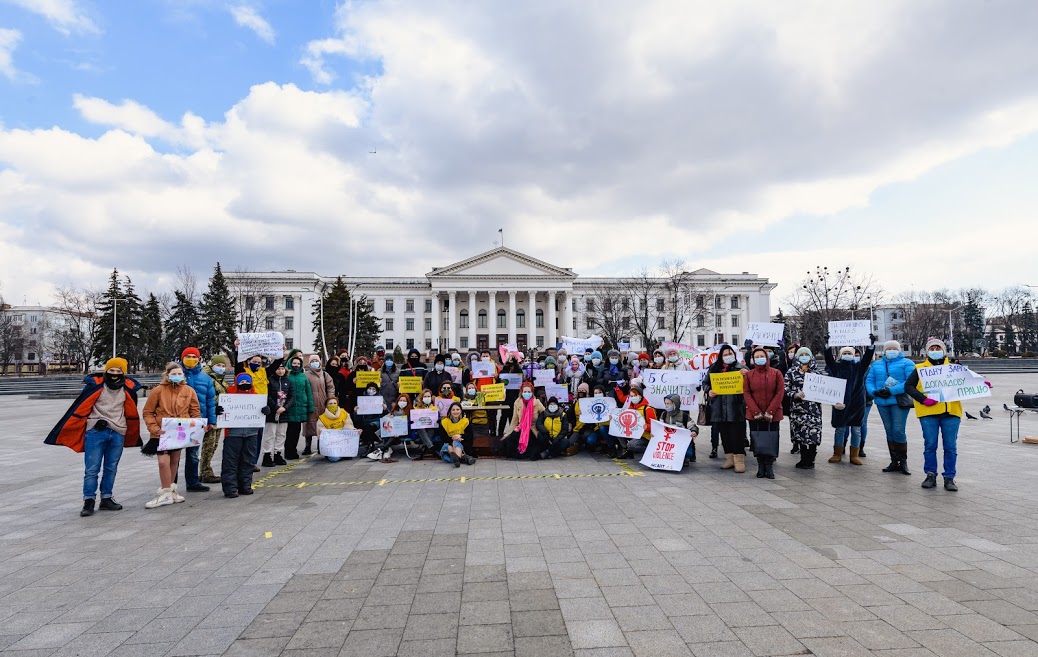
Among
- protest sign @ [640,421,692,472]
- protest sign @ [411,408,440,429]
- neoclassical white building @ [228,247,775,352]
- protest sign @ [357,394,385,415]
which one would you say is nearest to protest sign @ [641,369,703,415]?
protest sign @ [640,421,692,472]

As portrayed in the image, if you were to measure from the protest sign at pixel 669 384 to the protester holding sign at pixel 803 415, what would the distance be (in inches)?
64.7

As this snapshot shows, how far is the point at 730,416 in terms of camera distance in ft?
31.6

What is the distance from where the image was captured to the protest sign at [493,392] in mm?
12172

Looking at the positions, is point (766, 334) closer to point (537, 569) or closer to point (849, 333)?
point (849, 333)

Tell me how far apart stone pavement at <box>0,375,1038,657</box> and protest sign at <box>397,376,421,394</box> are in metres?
3.60

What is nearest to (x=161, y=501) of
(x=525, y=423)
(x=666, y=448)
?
(x=525, y=423)

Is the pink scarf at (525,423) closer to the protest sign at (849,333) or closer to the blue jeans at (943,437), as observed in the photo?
the protest sign at (849,333)

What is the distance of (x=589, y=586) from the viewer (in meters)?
4.68

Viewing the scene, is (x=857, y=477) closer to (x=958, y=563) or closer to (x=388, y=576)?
(x=958, y=563)

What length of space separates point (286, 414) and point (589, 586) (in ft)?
26.6

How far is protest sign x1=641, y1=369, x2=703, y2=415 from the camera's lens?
1082 centimetres

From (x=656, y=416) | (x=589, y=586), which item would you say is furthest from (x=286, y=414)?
(x=589, y=586)

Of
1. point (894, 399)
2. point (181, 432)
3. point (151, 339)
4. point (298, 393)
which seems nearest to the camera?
point (181, 432)

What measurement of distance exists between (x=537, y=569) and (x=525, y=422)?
20.0 feet
